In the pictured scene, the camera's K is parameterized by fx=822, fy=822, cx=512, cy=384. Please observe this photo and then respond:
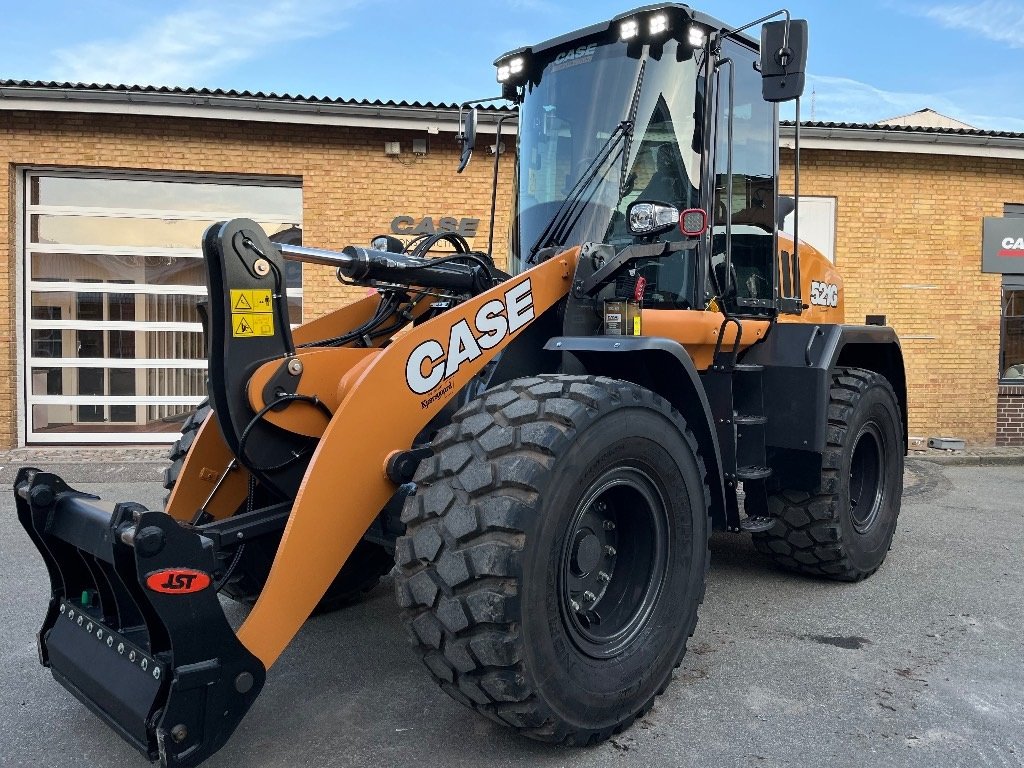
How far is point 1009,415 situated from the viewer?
11.4m

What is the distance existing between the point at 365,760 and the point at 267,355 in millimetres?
1417

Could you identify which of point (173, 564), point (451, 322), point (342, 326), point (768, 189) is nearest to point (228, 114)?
point (342, 326)

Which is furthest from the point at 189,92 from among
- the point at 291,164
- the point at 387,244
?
the point at 387,244

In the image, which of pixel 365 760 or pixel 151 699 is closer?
pixel 151 699

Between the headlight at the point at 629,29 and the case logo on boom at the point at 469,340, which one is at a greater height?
the headlight at the point at 629,29

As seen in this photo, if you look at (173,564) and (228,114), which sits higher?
(228,114)

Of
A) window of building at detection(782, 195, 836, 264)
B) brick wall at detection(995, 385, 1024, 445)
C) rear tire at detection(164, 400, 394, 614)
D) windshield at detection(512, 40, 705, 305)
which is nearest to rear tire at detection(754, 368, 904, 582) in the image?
windshield at detection(512, 40, 705, 305)

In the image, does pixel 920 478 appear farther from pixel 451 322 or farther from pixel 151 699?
pixel 151 699

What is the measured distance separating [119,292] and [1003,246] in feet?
38.2

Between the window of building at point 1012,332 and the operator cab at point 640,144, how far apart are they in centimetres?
915

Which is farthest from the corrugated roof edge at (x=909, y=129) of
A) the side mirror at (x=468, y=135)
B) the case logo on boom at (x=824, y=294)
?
the side mirror at (x=468, y=135)

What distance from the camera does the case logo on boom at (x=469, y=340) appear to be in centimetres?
293

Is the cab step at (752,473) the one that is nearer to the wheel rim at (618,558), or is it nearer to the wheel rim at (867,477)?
the wheel rim at (618,558)

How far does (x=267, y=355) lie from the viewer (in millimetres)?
2896
